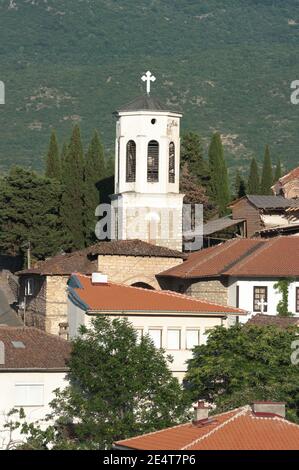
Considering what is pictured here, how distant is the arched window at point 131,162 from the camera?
73125mm

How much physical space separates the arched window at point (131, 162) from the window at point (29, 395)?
21.9 metres

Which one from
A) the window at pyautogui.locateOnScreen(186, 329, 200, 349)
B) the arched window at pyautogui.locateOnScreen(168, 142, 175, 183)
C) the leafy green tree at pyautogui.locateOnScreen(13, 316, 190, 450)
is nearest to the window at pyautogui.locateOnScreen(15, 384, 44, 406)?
the leafy green tree at pyautogui.locateOnScreen(13, 316, 190, 450)

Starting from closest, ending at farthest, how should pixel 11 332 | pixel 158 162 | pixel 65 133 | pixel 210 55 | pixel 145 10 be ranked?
1. pixel 11 332
2. pixel 158 162
3. pixel 65 133
4. pixel 210 55
5. pixel 145 10

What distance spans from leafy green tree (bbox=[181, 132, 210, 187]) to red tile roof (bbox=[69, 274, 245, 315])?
25.6 metres

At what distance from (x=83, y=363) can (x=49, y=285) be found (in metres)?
15.0

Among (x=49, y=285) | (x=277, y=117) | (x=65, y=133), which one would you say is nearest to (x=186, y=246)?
(x=49, y=285)

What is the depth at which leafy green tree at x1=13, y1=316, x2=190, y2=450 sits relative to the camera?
4791cm

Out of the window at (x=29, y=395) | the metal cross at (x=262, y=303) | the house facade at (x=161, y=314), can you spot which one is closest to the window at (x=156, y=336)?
the house facade at (x=161, y=314)

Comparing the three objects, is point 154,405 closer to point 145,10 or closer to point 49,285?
point 49,285

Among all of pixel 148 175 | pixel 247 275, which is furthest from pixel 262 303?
pixel 148 175

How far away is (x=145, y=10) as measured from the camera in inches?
7810

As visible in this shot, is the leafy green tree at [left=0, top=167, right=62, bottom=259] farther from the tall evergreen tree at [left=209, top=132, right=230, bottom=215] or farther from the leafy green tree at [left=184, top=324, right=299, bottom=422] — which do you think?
the leafy green tree at [left=184, top=324, right=299, bottom=422]

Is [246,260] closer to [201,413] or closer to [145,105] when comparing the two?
[145,105]

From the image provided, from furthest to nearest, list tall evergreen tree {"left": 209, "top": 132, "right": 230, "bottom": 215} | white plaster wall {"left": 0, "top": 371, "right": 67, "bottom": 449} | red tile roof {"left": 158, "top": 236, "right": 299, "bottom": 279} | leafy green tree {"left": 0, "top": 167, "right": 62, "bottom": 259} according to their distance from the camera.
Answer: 1. tall evergreen tree {"left": 209, "top": 132, "right": 230, "bottom": 215}
2. leafy green tree {"left": 0, "top": 167, "right": 62, "bottom": 259}
3. red tile roof {"left": 158, "top": 236, "right": 299, "bottom": 279}
4. white plaster wall {"left": 0, "top": 371, "right": 67, "bottom": 449}
